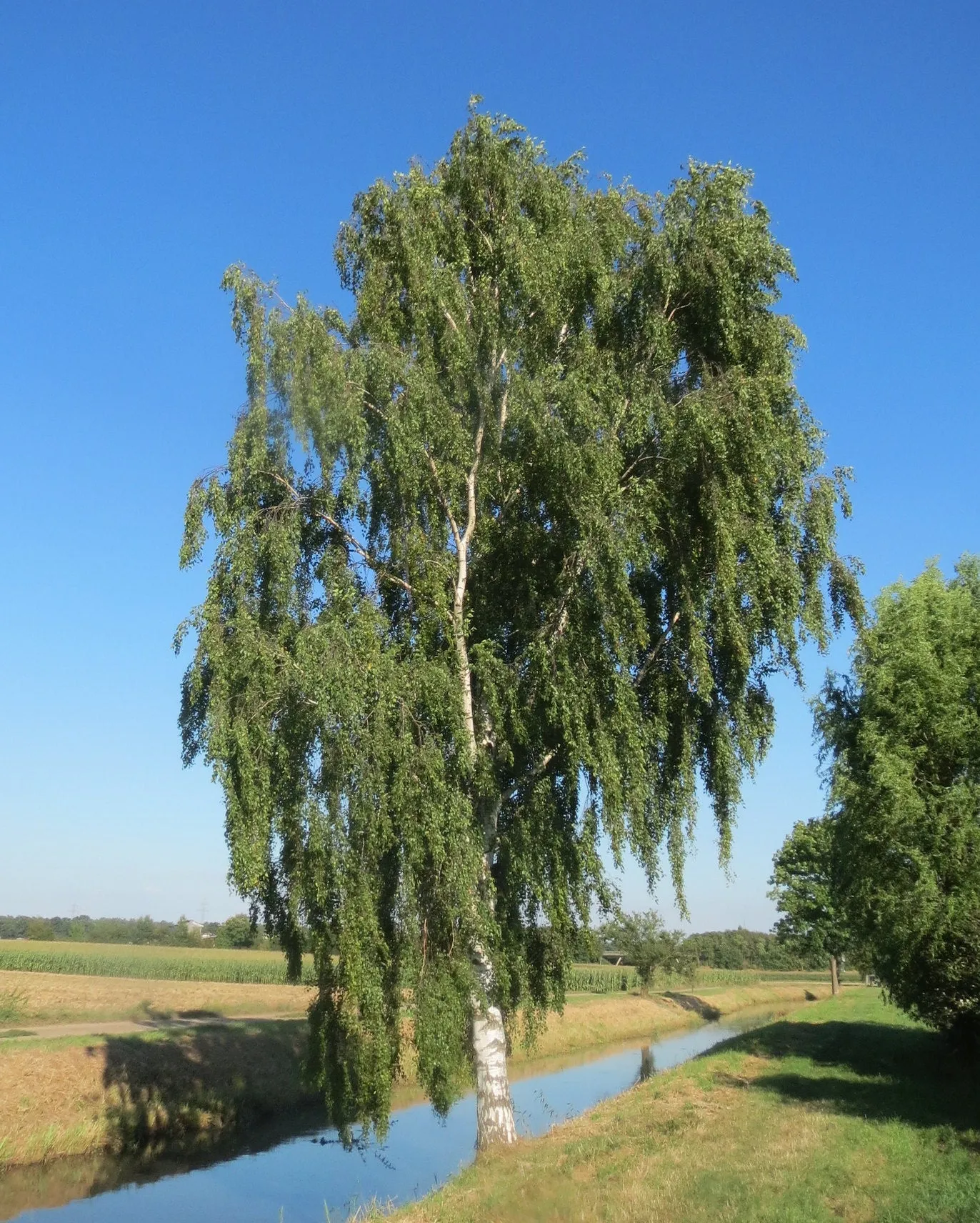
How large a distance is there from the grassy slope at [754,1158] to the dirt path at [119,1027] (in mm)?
15102

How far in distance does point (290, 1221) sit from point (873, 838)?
11.3 meters

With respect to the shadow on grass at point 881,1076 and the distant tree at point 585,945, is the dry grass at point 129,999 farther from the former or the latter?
the distant tree at point 585,945

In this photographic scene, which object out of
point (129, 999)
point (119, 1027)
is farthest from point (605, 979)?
point (119, 1027)

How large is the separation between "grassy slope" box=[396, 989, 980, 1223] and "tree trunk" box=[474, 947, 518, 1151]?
380 millimetres

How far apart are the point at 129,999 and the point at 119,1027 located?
8.09m

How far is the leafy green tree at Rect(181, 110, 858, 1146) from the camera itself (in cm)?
1389

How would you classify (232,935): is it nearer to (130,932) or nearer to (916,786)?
(130,932)

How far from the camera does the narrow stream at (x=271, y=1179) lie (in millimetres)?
16781

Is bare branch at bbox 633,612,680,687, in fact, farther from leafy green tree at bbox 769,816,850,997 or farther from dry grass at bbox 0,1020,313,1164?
leafy green tree at bbox 769,816,850,997

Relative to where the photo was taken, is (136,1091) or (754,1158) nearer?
(754,1158)

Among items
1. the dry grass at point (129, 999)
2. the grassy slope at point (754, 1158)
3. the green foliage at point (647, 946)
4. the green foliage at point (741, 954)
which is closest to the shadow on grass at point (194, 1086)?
the dry grass at point (129, 999)

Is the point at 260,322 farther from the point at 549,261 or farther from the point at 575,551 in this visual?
the point at 575,551

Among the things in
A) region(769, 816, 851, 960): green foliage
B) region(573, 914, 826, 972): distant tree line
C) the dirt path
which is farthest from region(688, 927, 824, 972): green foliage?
the dirt path

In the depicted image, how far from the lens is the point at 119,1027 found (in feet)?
101
